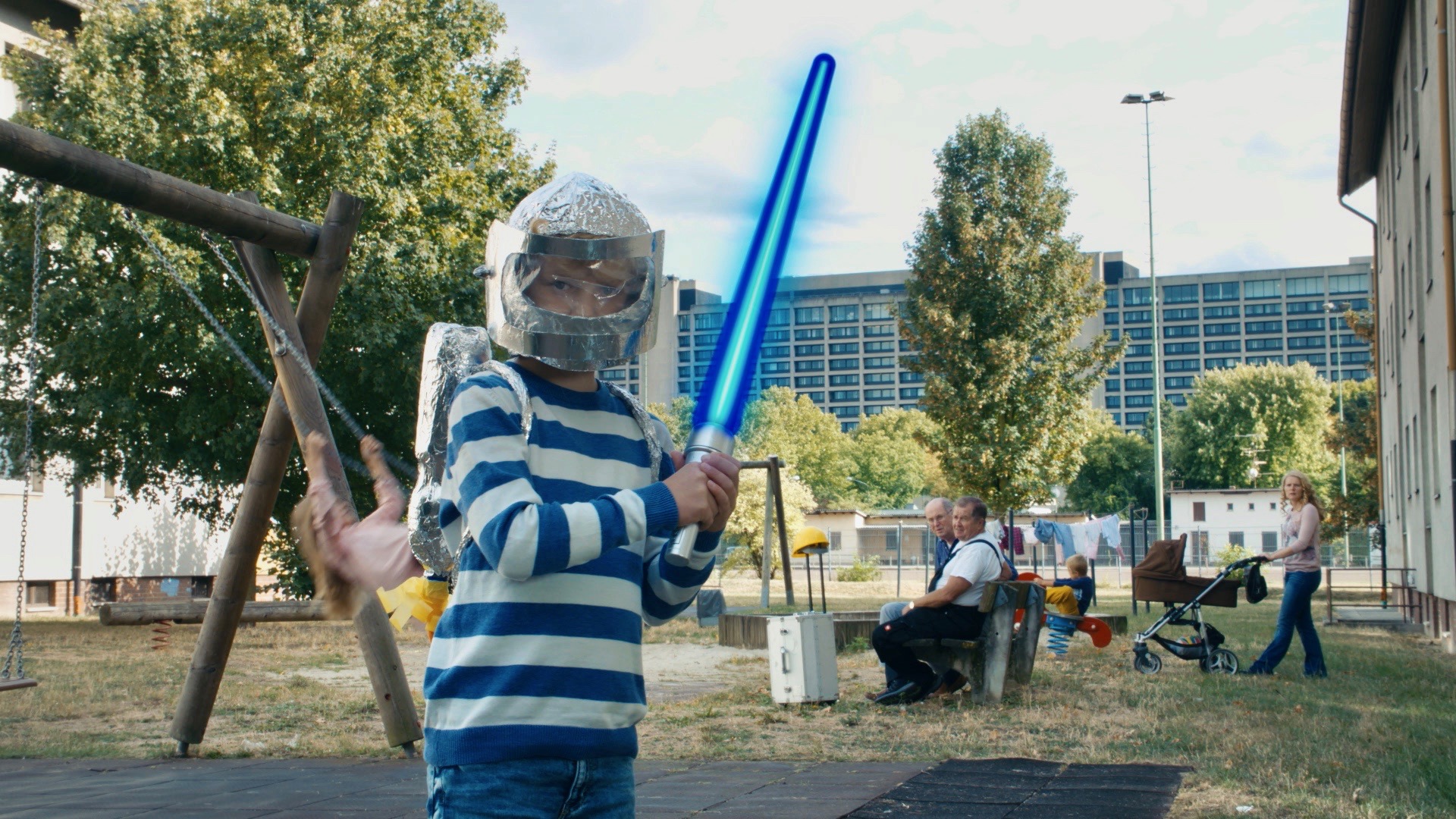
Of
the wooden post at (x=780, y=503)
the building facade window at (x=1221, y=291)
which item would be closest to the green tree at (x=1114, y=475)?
the wooden post at (x=780, y=503)

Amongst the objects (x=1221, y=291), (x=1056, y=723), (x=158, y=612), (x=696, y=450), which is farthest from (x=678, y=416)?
(x=1221, y=291)

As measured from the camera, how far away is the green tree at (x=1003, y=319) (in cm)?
3067

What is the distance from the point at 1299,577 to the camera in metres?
11.1

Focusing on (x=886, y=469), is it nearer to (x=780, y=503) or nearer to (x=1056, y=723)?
(x=780, y=503)

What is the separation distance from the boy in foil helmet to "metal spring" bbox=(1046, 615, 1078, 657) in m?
11.1

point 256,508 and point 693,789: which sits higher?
point 256,508

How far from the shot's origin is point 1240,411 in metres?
84.4

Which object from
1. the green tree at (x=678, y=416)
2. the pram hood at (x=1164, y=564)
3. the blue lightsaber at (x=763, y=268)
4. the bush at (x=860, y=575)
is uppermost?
the blue lightsaber at (x=763, y=268)

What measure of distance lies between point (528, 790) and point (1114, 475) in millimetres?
94270

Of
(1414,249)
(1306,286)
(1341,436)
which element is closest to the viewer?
(1414,249)

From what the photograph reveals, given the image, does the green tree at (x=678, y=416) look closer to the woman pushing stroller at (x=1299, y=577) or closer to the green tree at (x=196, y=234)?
the woman pushing stroller at (x=1299, y=577)

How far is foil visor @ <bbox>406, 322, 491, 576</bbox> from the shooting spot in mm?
2678

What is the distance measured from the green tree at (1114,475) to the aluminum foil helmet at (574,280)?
9095 centimetres

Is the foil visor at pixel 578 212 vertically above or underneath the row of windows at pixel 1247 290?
underneath
